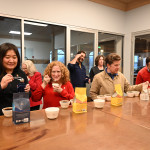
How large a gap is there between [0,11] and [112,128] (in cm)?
284

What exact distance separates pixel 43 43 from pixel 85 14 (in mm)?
1329

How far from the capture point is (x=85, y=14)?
12.6ft

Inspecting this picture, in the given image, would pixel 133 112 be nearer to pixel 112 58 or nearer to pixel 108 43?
pixel 112 58

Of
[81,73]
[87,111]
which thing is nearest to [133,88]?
[87,111]

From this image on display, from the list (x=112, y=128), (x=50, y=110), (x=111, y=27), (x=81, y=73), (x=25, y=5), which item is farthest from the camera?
(x=111, y=27)

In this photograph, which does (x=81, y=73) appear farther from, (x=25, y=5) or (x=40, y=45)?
(x=25, y=5)

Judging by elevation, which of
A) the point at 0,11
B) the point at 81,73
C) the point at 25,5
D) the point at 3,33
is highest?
the point at 25,5

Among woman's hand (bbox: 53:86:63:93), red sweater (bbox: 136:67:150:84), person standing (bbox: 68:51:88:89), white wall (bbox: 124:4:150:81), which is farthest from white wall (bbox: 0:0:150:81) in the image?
woman's hand (bbox: 53:86:63:93)

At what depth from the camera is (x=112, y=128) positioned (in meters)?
1.03

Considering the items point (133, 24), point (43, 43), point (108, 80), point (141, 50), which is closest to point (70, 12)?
point (43, 43)

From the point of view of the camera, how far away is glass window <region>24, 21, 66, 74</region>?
3252 millimetres

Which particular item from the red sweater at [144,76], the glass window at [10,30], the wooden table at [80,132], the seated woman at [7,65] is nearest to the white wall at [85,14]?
the glass window at [10,30]

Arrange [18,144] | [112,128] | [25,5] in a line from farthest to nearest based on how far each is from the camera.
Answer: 1. [25,5]
2. [112,128]
3. [18,144]

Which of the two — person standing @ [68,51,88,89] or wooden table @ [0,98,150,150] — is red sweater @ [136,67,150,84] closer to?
person standing @ [68,51,88,89]
